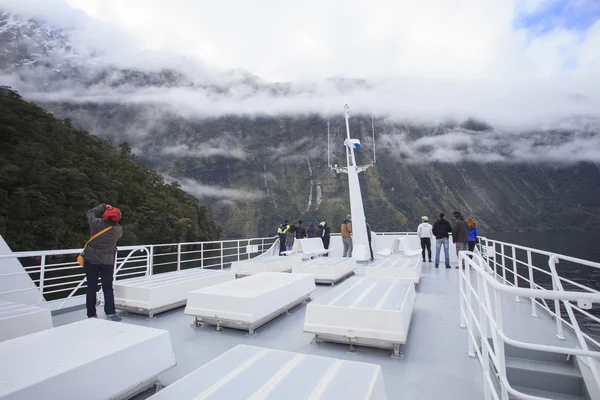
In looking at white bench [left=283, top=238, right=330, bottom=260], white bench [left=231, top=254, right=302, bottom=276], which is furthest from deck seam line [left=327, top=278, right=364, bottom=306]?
white bench [left=283, top=238, right=330, bottom=260]

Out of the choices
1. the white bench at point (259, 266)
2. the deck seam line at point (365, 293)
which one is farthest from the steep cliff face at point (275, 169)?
the deck seam line at point (365, 293)

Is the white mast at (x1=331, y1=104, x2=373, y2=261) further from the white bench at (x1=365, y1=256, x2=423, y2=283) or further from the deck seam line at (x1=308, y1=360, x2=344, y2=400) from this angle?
the deck seam line at (x1=308, y1=360, x2=344, y2=400)

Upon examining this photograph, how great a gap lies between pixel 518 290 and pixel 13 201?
33438 millimetres

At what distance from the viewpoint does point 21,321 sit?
2982mm

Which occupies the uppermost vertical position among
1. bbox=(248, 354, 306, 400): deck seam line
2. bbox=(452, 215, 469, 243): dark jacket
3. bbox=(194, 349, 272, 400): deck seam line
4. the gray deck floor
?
bbox=(452, 215, 469, 243): dark jacket

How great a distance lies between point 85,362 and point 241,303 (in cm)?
194

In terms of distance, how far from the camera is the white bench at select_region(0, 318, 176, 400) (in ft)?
5.44

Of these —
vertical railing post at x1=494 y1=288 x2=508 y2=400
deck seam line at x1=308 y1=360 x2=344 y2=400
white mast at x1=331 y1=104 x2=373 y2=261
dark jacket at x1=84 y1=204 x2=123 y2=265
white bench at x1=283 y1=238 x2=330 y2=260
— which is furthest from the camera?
white mast at x1=331 y1=104 x2=373 y2=261

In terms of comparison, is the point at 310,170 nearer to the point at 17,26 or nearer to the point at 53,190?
the point at 53,190

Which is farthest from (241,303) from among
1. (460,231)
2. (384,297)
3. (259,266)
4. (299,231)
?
(299,231)

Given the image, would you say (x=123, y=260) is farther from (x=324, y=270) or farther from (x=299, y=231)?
(x=299, y=231)

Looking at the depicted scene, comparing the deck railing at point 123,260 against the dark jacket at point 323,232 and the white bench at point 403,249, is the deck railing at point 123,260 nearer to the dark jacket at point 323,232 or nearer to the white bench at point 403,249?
the dark jacket at point 323,232

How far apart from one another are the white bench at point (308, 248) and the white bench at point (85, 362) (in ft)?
22.3

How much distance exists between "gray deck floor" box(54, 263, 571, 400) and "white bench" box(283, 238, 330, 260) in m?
4.62
